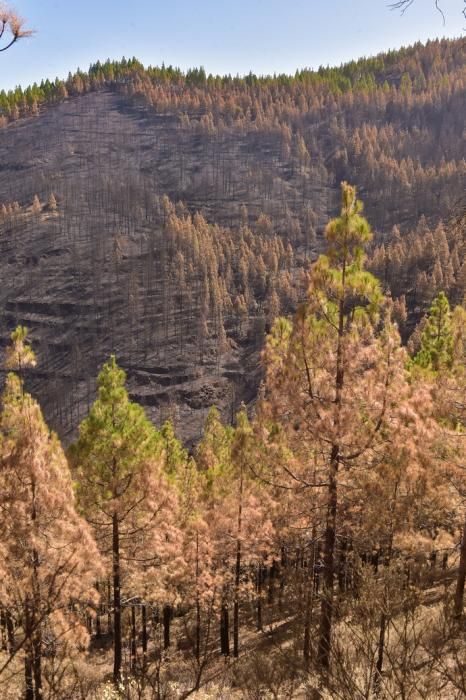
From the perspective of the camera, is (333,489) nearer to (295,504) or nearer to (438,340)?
(295,504)

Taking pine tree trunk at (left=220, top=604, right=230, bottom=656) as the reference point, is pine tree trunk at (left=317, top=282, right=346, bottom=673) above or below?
above

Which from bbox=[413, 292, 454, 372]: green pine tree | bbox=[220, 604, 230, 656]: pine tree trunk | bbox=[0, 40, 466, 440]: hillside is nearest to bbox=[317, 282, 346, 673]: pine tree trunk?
bbox=[220, 604, 230, 656]: pine tree trunk

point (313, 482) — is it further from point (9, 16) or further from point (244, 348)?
point (244, 348)

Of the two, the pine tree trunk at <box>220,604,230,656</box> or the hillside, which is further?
the hillside

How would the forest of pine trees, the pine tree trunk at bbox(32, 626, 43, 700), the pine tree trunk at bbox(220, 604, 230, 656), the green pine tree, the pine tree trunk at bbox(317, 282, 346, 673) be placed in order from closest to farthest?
the pine tree trunk at bbox(32, 626, 43, 700)
the forest of pine trees
the pine tree trunk at bbox(317, 282, 346, 673)
the pine tree trunk at bbox(220, 604, 230, 656)
the green pine tree

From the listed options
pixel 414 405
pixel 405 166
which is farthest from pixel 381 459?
pixel 405 166

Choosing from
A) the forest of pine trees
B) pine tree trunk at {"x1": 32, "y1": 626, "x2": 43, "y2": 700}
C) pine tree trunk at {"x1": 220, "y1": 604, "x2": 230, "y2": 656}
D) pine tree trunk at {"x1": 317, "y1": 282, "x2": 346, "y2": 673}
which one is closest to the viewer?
pine tree trunk at {"x1": 32, "y1": 626, "x2": 43, "y2": 700}

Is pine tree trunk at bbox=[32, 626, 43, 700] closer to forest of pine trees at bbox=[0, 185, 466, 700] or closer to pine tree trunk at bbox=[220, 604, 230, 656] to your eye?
forest of pine trees at bbox=[0, 185, 466, 700]

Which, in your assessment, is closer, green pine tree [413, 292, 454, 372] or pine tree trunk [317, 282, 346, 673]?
pine tree trunk [317, 282, 346, 673]

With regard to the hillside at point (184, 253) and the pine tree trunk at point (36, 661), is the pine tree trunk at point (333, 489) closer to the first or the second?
the pine tree trunk at point (36, 661)

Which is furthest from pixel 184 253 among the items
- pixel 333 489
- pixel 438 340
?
pixel 333 489

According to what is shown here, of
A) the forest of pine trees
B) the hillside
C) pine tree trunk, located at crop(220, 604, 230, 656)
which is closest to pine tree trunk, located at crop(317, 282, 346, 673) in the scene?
the forest of pine trees

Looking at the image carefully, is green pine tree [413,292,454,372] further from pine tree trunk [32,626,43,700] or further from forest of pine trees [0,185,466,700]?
pine tree trunk [32,626,43,700]

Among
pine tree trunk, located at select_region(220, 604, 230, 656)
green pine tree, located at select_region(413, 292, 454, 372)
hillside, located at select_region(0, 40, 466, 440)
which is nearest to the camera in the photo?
pine tree trunk, located at select_region(220, 604, 230, 656)
